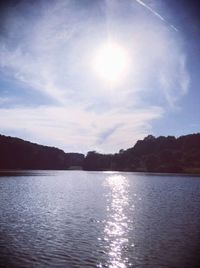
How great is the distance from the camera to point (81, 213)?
197ft

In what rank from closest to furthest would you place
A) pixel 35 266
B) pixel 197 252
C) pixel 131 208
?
1. pixel 35 266
2. pixel 197 252
3. pixel 131 208

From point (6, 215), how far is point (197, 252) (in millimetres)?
32485

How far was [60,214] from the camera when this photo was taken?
193 ft

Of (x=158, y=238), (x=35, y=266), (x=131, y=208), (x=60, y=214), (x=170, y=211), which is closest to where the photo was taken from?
(x=35, y=266)

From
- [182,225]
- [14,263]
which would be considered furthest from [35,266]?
[182,225]

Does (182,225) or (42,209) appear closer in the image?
(182,225)

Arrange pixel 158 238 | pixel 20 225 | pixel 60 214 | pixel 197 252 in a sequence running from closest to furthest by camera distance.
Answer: pixel 197 252 → pixel 158 238 → pixel 20 225 → pixel 60 214

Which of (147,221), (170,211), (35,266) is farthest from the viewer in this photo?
(170,211)

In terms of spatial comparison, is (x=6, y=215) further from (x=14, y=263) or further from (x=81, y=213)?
(x=14, y=263)

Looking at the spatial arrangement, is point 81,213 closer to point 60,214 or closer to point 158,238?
point 60,214

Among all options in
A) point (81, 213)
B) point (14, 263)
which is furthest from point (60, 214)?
point (14, 263)

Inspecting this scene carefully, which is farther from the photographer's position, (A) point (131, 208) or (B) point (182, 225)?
(A) point (131, 208)

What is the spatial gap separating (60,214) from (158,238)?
22.4 metres

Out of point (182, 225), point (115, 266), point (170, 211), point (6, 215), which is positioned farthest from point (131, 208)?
point (115, 266)
